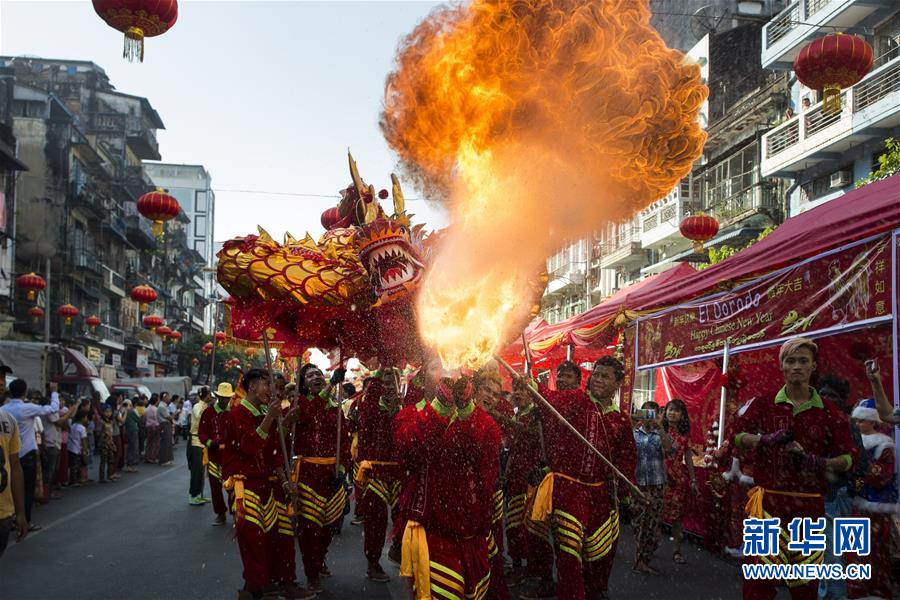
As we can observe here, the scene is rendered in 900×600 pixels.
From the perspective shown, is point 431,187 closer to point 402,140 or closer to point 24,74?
point 402,140

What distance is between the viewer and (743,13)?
2881cm

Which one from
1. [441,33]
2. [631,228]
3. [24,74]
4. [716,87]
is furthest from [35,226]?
[441,33]

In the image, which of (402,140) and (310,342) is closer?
(402,140)

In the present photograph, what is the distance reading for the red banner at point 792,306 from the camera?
22.6 ft

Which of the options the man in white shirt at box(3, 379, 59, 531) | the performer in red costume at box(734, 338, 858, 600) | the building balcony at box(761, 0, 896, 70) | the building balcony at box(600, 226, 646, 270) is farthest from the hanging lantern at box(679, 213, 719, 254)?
the building balcony at box(600, 226, 646, 270)

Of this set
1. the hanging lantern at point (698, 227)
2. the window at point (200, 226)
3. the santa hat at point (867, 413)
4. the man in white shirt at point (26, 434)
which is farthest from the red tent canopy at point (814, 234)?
the window at point (200, 226)

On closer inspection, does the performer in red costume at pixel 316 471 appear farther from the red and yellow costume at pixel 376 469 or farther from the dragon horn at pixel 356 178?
the dragon horn at pixel 356 178

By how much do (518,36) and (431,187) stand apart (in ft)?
3.89

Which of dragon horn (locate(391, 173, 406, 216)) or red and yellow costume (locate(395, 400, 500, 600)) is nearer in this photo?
red and yellow costume (locate(395, 400, 500, 600))

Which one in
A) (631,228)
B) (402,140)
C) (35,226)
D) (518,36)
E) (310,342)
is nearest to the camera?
(518,36)

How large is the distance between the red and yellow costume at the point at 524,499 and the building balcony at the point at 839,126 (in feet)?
45.3

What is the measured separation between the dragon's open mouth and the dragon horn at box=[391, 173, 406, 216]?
24.0 inches

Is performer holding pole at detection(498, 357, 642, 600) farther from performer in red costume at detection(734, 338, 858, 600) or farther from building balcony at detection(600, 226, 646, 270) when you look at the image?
building balcony at detection(600, 226, 646, 270)

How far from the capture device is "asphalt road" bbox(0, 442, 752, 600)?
742cm
